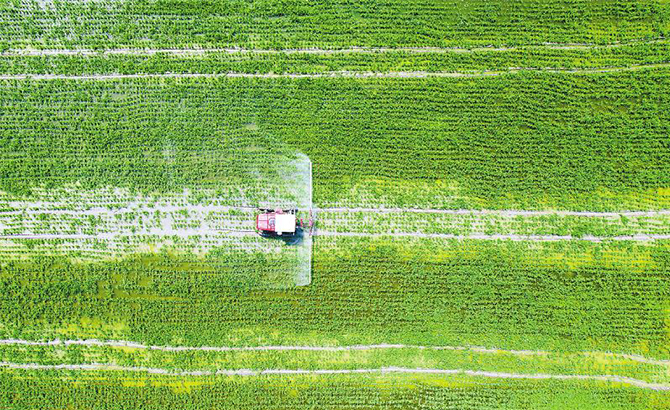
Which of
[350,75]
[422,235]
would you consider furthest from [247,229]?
[350,75]

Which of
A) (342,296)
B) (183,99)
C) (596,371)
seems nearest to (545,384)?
(596,371)

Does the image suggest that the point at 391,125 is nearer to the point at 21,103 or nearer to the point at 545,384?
the point at 545,384

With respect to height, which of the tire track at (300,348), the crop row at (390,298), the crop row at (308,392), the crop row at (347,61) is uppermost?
the crop row at (347,61)

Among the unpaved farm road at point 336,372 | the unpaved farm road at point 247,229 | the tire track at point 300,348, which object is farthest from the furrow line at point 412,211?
the unpaved farm road at point 336,372

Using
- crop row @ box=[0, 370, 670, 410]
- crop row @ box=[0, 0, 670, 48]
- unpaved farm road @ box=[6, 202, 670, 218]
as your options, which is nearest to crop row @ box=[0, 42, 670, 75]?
crop row @ box=[0, 0, 670, 48]

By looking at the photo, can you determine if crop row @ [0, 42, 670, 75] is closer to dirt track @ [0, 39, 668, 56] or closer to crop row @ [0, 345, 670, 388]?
dirt track @ [0, 39, 668, 56]

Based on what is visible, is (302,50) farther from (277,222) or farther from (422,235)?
(422,235)

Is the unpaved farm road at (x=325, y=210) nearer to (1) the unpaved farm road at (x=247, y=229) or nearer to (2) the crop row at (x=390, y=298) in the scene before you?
(1) the unpaved farm road at (x=247, y=229)
